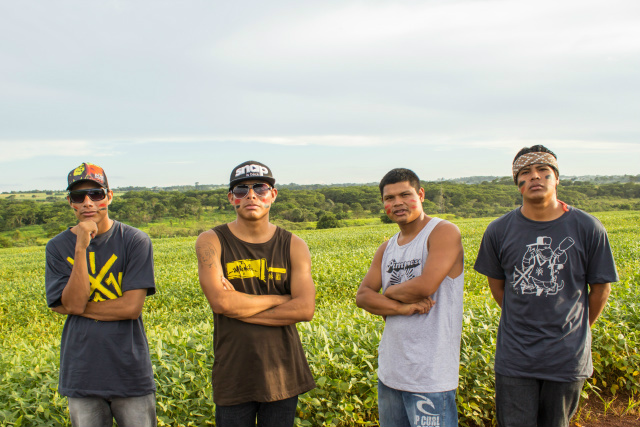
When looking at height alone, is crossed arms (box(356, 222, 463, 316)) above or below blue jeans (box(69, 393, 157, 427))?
above

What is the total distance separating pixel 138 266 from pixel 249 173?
1070 mm

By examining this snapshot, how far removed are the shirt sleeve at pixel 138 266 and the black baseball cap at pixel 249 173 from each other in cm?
81

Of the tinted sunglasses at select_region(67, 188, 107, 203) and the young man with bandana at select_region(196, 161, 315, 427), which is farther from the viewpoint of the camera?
the tinted sunglasses at select_region(67, 188, 107, 203)

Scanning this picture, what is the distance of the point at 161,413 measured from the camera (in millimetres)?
3480

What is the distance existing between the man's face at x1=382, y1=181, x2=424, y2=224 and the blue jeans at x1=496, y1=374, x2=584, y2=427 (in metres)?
1.29

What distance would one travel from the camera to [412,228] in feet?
9.93

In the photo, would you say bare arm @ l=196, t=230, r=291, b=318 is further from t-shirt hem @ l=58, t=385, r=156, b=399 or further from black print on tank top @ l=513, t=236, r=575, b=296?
black print on tank top @ l=513, t=236, r=575, b=296

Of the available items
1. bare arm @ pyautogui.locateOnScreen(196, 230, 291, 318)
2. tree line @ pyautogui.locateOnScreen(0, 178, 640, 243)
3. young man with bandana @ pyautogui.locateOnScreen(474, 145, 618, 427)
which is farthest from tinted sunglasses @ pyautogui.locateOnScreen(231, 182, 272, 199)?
tree line @ pyautogui.locateOnScreen(0, 178, 640, 243)

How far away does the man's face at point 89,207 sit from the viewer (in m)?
2.99

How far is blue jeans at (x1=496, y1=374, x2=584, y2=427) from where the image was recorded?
275cm

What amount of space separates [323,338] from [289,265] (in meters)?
1.86

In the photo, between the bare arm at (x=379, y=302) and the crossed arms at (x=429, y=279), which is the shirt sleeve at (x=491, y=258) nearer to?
the crossed arms at (x=429, y=279)

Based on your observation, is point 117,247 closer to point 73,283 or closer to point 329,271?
point 73,283

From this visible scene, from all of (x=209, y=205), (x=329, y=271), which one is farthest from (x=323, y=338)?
(x=209, y=205)
